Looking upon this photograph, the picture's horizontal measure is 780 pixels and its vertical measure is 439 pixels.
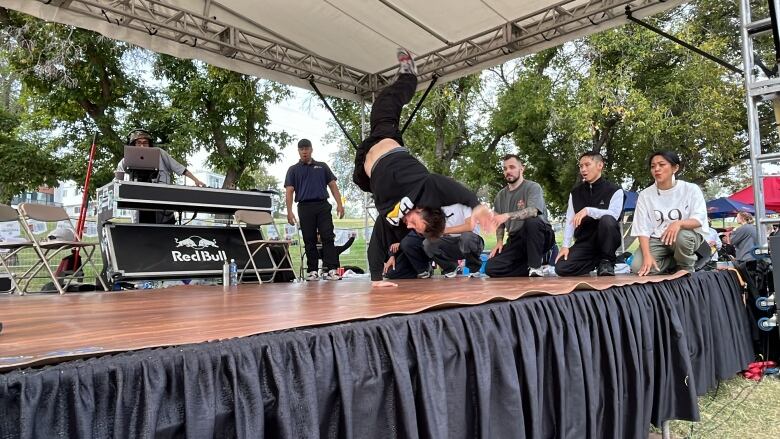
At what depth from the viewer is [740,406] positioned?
2633mm

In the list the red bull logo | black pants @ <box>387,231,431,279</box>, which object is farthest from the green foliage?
black pants @ <box>387,231,431,279</box>

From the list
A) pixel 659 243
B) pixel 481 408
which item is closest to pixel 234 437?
pixel 481 408

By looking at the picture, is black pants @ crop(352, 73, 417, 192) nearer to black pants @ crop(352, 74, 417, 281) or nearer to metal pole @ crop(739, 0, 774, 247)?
black pants @ crop(352, 74, 417, 281)

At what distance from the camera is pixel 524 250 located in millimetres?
4059

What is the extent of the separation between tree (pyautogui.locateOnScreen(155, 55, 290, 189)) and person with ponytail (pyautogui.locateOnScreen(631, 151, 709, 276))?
29.3 feet

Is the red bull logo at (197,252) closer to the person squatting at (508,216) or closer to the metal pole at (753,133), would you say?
the person squatting at (508,216)

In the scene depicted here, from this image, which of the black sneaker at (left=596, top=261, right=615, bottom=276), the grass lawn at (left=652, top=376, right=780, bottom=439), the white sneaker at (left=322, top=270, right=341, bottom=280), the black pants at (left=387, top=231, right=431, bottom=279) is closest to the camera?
the grass lawn at (left=652, top=376, right=780, bottom=439)

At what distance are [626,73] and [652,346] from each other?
36.1 feet

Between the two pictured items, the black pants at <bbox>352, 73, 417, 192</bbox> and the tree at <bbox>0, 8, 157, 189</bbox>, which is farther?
the tree at <bbox>0, 8, 157, 189</bbox>

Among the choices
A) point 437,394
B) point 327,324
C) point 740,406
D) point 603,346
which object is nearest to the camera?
point 327,324

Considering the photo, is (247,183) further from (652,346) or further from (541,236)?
(652,346)

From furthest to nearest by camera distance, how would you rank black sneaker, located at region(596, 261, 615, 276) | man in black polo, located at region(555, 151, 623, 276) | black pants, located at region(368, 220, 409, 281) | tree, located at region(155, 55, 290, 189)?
tree, located at region(155, 55, 290, 189), black sneaker, located at region(596, 261, 615, 276), man in black polo, located at region(555, 151, 623, 276), black pants, located at region(368, 220, 409, 281)

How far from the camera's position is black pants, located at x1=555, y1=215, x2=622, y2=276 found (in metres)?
3.48

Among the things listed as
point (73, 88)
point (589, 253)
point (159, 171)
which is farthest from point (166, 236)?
point (73, 88)
